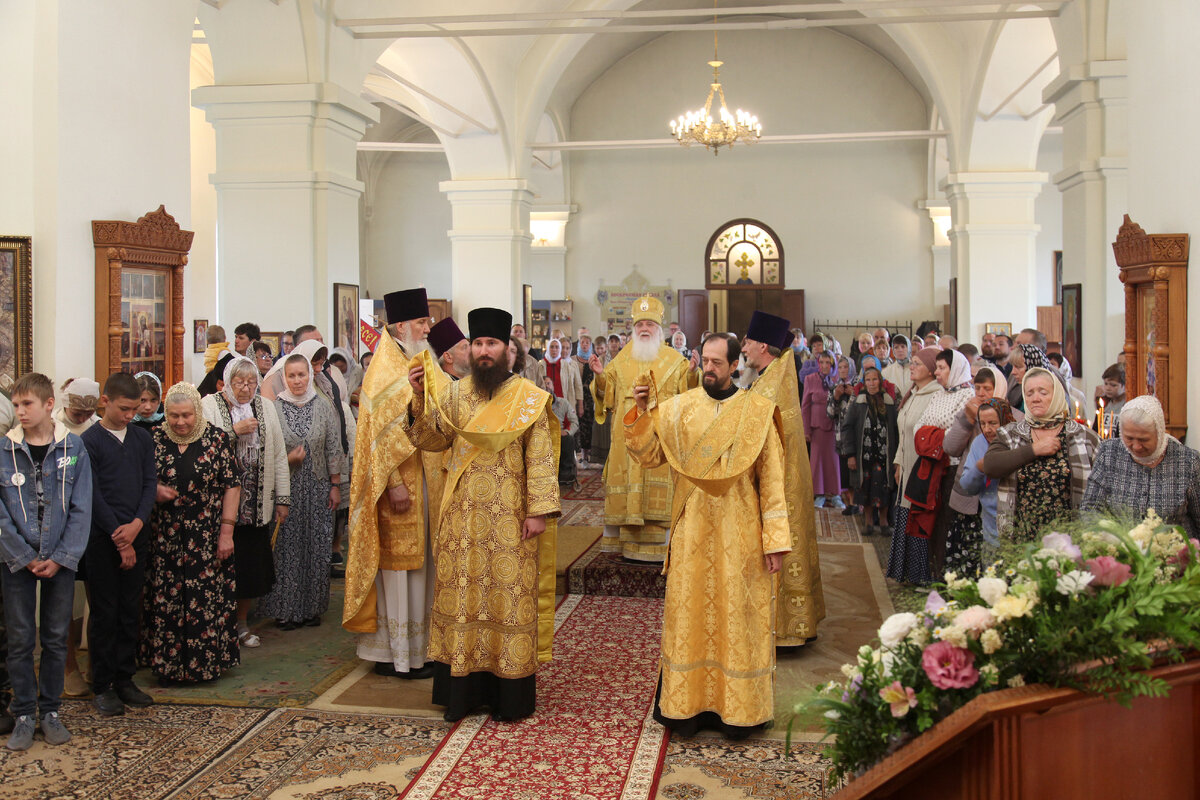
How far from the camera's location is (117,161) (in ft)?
21.7

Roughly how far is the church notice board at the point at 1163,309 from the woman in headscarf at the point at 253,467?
4.48 metres

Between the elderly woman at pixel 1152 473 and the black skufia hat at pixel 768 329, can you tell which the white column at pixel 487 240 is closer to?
the black skufia hat at pixel 768 329

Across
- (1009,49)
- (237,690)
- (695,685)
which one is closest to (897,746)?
(695,685)

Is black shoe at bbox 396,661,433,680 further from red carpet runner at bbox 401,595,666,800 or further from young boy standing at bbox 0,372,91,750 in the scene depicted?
young boy standing at bbox 0,372,91,750

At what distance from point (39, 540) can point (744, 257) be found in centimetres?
1857

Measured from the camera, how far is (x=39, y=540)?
445 centimetres

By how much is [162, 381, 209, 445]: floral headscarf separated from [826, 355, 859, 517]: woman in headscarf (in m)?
5.45

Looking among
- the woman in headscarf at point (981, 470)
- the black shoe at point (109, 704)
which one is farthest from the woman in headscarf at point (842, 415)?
the black shoe at point (109, 704)

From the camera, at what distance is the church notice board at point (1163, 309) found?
5.25m

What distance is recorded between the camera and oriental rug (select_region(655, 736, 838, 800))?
4.08 metres

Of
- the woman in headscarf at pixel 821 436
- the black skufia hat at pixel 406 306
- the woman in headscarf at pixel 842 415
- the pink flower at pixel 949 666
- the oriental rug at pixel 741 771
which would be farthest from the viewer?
the woman in headscarf at pixel 821 436

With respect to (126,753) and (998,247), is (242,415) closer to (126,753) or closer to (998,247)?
(126,753)

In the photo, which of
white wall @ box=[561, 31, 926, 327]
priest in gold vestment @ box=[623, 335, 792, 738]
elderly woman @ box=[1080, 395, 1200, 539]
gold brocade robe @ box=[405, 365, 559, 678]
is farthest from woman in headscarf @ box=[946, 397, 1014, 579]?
white wall @ box=[561, 31, 926, 327]

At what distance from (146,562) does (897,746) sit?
3.95 m
